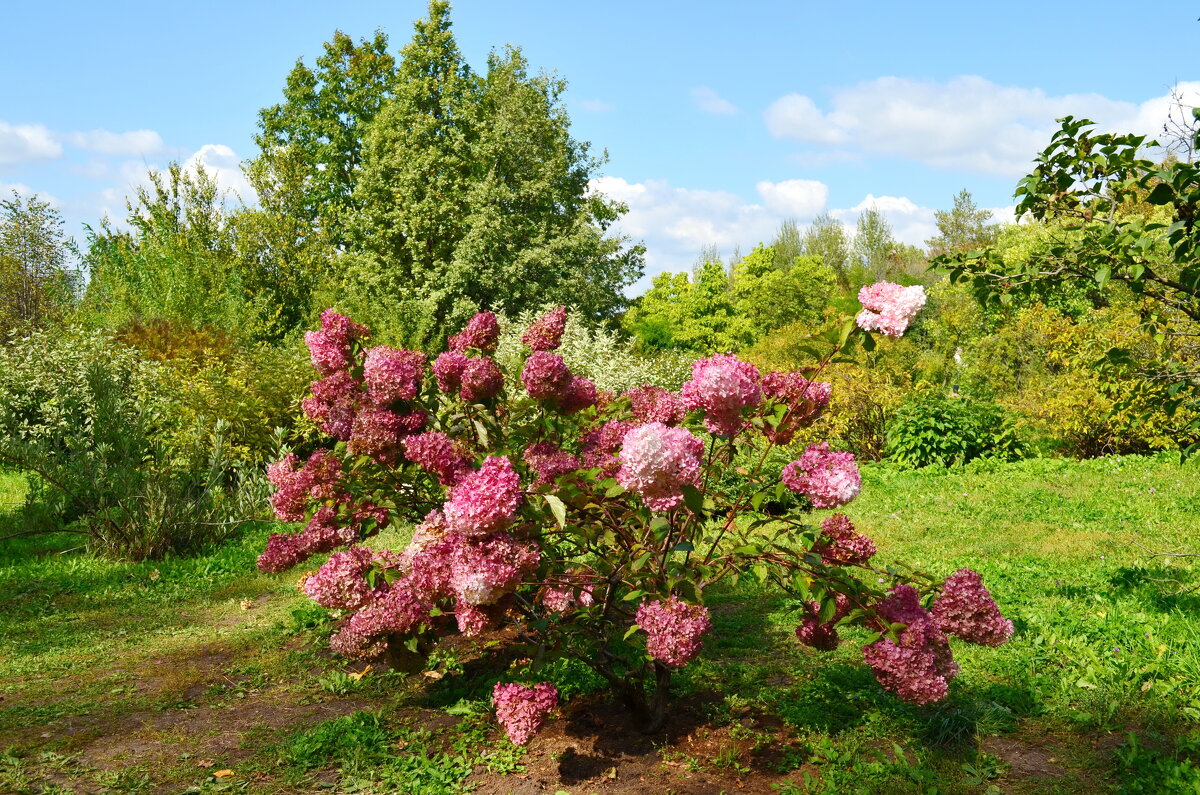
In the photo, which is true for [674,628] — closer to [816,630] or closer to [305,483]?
[816,630]

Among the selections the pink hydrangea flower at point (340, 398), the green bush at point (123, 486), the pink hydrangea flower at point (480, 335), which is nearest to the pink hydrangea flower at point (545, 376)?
the pink hydrangea flower at point (480, 335)

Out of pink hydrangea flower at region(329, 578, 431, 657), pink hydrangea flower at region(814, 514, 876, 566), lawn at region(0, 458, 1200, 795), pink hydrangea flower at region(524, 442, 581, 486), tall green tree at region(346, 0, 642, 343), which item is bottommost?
lawn at region(0, 458, 1200, 795)

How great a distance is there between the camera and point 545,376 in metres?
3.21

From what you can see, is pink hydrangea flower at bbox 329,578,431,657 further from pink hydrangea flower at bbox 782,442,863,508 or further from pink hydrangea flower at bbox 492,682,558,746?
pink hydrangea flower at bbox 782,442,863,508

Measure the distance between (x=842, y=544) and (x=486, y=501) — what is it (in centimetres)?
128

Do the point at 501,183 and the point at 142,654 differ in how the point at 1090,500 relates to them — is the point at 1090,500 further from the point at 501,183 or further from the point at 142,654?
the point at 501,183

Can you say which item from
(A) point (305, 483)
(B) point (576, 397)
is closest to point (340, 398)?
(A) point (305, 483)

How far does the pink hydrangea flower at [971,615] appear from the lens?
285 centimetres

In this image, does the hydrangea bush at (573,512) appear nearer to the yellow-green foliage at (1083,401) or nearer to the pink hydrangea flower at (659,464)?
the pink hydrangea flower at (659,464)

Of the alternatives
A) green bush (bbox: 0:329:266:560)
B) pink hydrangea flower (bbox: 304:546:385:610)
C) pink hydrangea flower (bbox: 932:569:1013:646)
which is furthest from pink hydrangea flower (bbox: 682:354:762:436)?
green bush (bbox: 0:329:266:560)

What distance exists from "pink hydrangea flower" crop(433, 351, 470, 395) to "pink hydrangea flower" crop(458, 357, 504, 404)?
0.09 feet

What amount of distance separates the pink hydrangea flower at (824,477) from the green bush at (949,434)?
8.72 meters

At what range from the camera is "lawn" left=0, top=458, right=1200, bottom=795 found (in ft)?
10.2

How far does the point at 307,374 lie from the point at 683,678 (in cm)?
788
